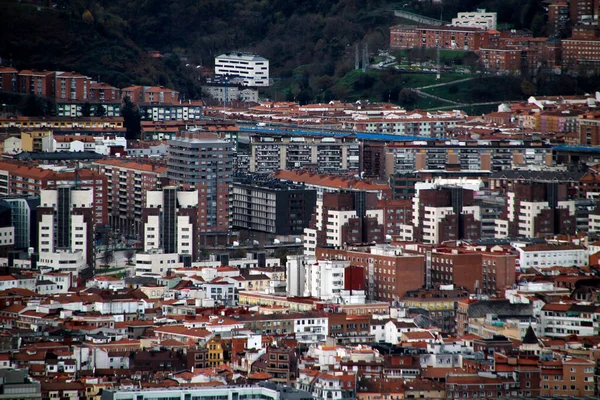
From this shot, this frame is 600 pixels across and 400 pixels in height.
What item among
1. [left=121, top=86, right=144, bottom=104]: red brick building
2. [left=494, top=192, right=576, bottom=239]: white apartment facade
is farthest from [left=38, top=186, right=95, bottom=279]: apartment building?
[left=121, top=86, right=144, bottom=104]: red brick building

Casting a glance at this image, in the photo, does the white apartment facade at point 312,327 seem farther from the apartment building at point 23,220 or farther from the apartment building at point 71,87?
the apartment building at point 71,87

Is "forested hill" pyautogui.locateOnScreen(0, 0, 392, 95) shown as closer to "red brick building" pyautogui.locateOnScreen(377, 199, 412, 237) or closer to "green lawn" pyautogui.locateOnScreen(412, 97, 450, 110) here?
"green lawn" pyautogui.locateOnScreen(412, 97, 450, 110)

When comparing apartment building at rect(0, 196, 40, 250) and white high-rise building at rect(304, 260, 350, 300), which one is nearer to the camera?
white high-rise building at rect(304, 260, 350, 300)

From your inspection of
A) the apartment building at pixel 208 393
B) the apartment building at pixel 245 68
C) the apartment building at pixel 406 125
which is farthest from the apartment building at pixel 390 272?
the apartment building at pixel 245 68

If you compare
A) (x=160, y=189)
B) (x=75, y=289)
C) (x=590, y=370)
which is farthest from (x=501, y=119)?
(x=590, y=370)

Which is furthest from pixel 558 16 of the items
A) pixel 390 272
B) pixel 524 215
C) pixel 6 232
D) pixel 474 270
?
pixel 390 272

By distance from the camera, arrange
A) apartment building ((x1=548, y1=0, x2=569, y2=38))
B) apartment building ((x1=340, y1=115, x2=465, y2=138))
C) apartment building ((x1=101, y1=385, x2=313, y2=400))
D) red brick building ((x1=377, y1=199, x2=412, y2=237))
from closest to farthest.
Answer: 1. apartment building ((x1=101, y1=385, x2=313, y2=400))
2. red brick building ((x1=377, y1=199, x2=412, y2=237))
3. apartment building ((x1=340, y1=115, x2=465, y2=138))
4. apartment building ((x1=548, y1=0, x2=569, y2=38))
